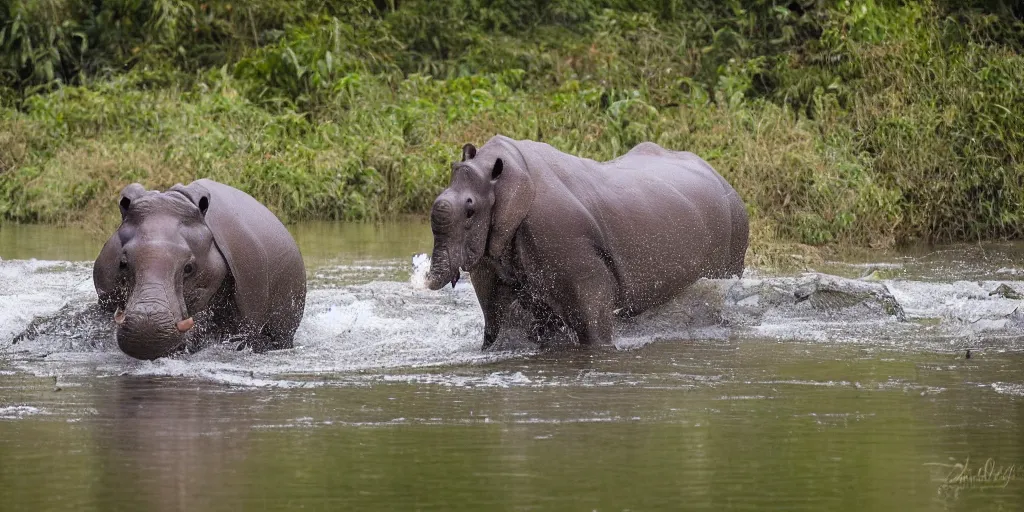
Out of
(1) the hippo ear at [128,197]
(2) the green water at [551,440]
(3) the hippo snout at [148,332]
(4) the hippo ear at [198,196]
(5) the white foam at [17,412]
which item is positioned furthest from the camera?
(4) the hippo ear at [198,196]

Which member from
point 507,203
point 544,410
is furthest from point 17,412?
point 507,203

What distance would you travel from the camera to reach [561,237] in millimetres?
9273

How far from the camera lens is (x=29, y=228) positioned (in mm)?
16297

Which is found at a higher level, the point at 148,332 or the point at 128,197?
the point at 128,197

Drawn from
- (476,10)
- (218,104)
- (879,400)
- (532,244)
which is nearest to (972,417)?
(879,400)

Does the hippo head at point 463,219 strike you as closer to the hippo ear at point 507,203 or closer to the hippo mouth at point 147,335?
the hippo ear at point 507,203

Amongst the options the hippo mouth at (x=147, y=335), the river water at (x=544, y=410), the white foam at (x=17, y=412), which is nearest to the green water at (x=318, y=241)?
the river water at (x=544, y=410)

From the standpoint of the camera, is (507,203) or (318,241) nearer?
(507,203)

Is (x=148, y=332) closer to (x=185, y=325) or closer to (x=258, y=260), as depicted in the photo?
(x=185, y=325)

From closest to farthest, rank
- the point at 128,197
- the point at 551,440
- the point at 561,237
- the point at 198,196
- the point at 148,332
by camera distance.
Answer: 1. the point at 551,440
2. the point at 148,332
3. the point at 128,197
4. the point at 198,196
5. the point at 561,237

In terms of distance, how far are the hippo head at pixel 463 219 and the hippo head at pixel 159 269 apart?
1.17m

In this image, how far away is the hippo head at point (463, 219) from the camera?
897 cm

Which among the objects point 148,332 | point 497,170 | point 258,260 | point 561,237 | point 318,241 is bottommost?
point 318,241

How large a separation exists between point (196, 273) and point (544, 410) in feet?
7.53
